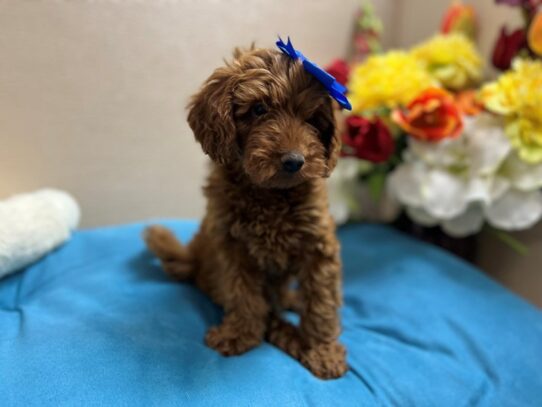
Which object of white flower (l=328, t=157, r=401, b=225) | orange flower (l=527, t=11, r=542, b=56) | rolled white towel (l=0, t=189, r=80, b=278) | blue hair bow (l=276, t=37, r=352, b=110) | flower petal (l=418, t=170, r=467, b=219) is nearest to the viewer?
blue hair bow (l=276, t=37, r=352, b=110)

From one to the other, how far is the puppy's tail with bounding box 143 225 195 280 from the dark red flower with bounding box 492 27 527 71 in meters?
1.47

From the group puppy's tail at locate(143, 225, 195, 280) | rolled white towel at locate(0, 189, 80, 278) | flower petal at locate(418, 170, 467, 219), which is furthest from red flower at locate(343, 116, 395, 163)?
rolled white towel at locate(0, 189, 80, 278)

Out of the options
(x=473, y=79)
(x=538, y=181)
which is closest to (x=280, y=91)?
(x=538, y=181)

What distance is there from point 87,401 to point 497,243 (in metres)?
1.85

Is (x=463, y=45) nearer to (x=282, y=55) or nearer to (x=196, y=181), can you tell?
(x=282, y=55)

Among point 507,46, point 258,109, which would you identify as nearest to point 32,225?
point 258,109

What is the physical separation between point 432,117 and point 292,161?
0.97m

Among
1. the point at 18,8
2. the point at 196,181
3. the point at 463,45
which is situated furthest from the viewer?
the point at 196,181

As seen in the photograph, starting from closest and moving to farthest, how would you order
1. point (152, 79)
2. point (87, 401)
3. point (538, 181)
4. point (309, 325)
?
1. point (87, 401)
2. point (309, 325)
3. point (538, 181)
4. point (152, 79)

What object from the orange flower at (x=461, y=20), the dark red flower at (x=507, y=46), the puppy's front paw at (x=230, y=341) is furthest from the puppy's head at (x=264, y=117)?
the orange flower at (x=461, y=20)

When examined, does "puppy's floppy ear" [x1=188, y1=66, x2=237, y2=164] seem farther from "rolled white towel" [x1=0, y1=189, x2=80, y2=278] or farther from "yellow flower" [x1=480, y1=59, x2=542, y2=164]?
"yellow flower" [x1=480, y1=59, x2=542, y2=164]

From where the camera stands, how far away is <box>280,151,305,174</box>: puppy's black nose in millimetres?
1067

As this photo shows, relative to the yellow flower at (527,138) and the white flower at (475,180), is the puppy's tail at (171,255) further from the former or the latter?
the yellow flower at (527,138)

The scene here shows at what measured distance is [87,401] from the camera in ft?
3.39
